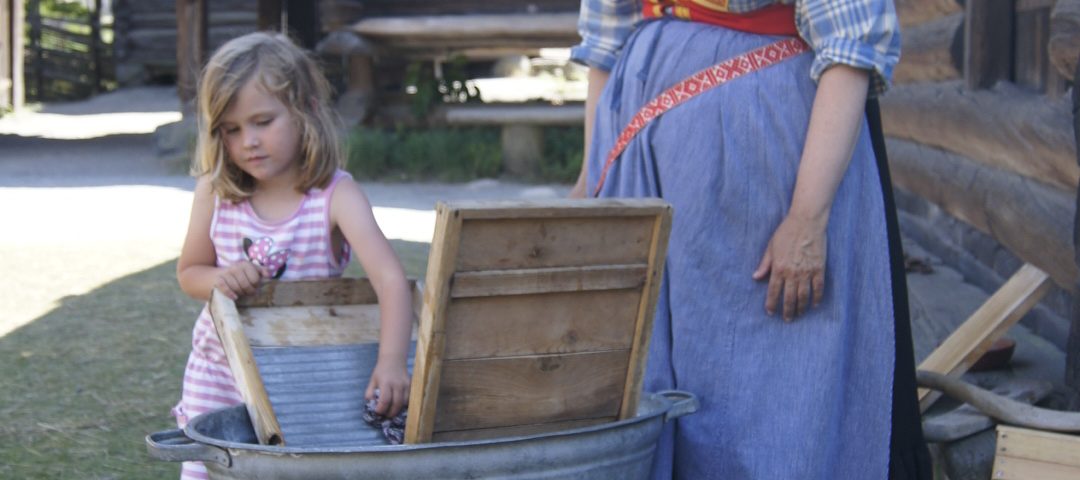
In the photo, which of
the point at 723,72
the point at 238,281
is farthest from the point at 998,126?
the point at 238,281

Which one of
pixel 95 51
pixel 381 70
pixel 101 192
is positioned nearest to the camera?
pixel 101 192

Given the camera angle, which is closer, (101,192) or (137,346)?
(137,346)

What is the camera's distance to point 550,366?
1.91 metres

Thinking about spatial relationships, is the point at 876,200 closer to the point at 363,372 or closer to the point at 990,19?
the point at 363,372

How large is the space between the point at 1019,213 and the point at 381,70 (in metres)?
9.06

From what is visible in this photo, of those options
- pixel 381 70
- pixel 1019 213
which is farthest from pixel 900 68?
pixel 381 70

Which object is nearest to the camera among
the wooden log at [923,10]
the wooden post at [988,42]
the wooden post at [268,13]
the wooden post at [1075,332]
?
the wooden post at [1075,332]

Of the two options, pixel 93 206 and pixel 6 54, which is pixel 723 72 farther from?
pixel 6 54

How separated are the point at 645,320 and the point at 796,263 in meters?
0.41

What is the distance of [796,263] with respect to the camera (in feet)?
7.36

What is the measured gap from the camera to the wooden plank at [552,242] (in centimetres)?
177

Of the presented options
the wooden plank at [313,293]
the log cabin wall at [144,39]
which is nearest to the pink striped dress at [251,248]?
the wooden plank at [313,293]

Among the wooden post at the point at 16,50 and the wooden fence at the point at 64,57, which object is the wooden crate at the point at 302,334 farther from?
the wooden fence at the point at 64,57

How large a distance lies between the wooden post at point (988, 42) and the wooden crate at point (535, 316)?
3006 millimetres
